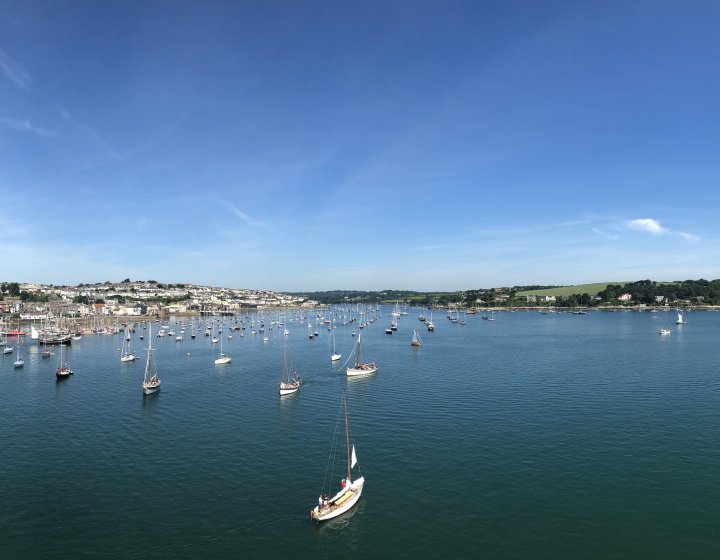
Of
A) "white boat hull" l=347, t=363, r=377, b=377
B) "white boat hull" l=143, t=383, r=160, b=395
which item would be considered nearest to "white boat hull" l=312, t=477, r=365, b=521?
"white boat hull" l=143, t=383, r=160, b=395

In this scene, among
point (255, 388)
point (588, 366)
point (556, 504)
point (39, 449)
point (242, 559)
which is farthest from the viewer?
point (588, 366)

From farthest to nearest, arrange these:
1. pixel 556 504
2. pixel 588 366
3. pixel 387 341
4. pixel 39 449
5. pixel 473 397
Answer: pixel 387 341 → pixel 588 366 → pixel 473 397 → pixel 39 449 → pixel 556 504

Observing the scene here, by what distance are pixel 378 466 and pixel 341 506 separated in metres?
7.79

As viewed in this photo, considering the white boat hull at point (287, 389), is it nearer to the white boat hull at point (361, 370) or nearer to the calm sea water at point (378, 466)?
the calm sea water at point (378, 466)

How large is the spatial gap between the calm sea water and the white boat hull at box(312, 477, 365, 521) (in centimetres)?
62

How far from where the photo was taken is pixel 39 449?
135 feet

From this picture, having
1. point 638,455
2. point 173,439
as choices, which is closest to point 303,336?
point 173,439

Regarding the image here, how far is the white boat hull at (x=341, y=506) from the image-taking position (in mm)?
27859

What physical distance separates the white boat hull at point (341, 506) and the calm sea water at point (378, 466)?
2.02 ft

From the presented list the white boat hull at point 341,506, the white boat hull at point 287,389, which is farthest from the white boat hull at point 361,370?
the white boat hull at point 341,506

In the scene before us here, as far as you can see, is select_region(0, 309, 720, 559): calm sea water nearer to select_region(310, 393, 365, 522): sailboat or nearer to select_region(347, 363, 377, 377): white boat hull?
select_region(310, 393, 365, 522): sailboat

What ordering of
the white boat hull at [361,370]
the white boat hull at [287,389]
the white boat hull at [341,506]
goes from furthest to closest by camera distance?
the white boat hull at [361,370] < the white boat hull at [287,389] < the white boat hull at [341,506]

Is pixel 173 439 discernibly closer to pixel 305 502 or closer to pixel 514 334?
pixel 305 502

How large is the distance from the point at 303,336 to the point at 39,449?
10972cm
